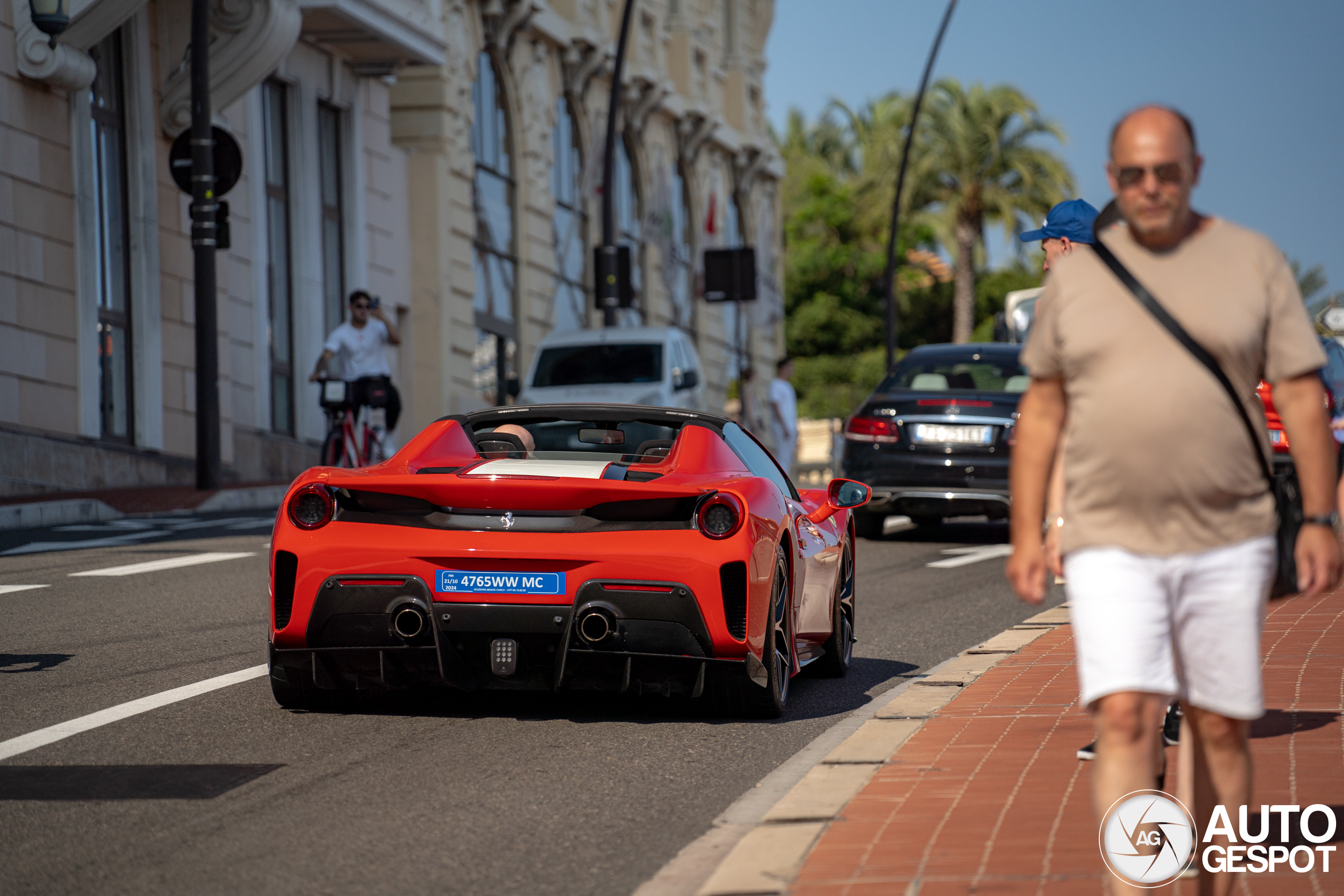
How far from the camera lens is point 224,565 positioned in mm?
12094

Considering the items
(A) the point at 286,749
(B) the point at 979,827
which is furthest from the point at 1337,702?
(A) the point at 286,749

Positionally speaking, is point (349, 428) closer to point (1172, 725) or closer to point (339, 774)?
point (339, 774)

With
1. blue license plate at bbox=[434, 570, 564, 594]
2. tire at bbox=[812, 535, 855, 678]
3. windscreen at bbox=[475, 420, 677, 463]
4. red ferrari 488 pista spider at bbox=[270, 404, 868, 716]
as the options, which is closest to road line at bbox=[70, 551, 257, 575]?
Answer: windscreen at bbox=[475, 420, 677, 463]

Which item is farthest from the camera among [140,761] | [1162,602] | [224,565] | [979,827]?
[224,565]

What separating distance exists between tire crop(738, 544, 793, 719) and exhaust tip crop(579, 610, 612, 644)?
621mm

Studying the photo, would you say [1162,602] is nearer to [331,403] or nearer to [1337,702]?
[1337,702]

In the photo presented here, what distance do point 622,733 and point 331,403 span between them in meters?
11.0

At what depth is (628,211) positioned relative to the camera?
41.8 m

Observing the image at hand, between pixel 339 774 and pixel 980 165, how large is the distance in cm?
4750

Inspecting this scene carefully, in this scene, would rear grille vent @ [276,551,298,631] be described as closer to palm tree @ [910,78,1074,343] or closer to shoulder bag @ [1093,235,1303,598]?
shoulder bag @ [1093,235,1303,598]

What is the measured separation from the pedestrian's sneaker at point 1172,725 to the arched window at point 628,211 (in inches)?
1375

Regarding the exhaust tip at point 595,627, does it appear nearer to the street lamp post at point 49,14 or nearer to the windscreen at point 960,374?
the windscreen at point 960,374

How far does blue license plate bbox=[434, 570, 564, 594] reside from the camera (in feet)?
20.7

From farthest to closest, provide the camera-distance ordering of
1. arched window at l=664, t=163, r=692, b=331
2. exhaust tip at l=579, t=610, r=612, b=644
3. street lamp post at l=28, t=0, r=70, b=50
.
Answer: arched window at l=664, t=163, r=692, b=331, street lamp post at l=28, t=0, r=70, b=50, exhaust tip at l=579, t=610, r=612, b=644
